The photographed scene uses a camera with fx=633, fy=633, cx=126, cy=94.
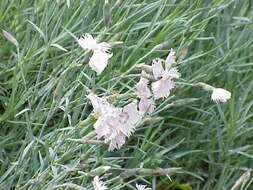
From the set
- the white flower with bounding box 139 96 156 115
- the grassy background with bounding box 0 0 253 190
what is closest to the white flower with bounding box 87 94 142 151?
the white flower with bounding box 139 96 156 115

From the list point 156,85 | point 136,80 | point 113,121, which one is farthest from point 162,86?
point 136,80

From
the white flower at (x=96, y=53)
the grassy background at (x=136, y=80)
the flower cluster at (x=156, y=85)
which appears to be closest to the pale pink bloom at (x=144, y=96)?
the flower cluster at (x=156, y=85)

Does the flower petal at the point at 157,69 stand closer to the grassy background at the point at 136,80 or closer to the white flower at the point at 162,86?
the white flower at the point at 162,86

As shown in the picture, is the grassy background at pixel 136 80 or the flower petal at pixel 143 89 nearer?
the flower petal at pixel 143 89

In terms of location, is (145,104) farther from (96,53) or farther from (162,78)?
(96,53)

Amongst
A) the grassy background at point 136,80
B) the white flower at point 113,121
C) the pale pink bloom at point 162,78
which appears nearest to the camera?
the white flower at point 113,121

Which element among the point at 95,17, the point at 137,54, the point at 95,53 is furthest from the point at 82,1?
the point at 95,53

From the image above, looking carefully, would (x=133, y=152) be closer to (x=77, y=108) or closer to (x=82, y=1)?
(x=77, y=108)

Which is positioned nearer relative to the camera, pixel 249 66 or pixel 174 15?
pixel 174 15
